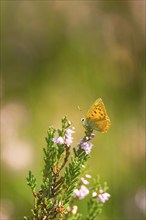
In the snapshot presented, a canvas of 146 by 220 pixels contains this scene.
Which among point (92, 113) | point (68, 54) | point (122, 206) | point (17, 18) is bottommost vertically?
point (92, 113)

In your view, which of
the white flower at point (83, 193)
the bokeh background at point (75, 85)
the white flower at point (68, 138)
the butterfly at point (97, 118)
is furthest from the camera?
the bokeh background at point (75, 85)

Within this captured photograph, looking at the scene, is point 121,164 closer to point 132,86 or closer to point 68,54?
point 132,86

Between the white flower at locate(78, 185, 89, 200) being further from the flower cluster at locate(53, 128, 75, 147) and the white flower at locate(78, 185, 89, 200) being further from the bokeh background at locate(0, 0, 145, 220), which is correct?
the bokeh background at locate(0, 0, 145, 220)

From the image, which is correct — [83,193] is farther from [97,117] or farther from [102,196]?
[97,117]

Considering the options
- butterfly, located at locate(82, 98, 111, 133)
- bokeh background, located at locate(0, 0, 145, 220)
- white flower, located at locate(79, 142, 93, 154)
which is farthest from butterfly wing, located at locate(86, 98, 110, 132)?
bokeh background, located at locate(0, 0, 145, 220)

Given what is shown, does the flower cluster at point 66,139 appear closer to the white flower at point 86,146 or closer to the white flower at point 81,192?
the white flower at point 86,146

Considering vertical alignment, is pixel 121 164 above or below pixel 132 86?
below

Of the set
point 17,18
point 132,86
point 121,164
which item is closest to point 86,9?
point 17,18

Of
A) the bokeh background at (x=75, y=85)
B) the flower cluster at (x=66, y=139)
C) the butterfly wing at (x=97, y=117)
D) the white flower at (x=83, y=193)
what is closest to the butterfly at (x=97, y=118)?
the butterfly wing at (x=97, y=117)

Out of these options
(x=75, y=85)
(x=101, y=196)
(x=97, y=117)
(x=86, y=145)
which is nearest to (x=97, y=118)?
(x=97, y=117)
